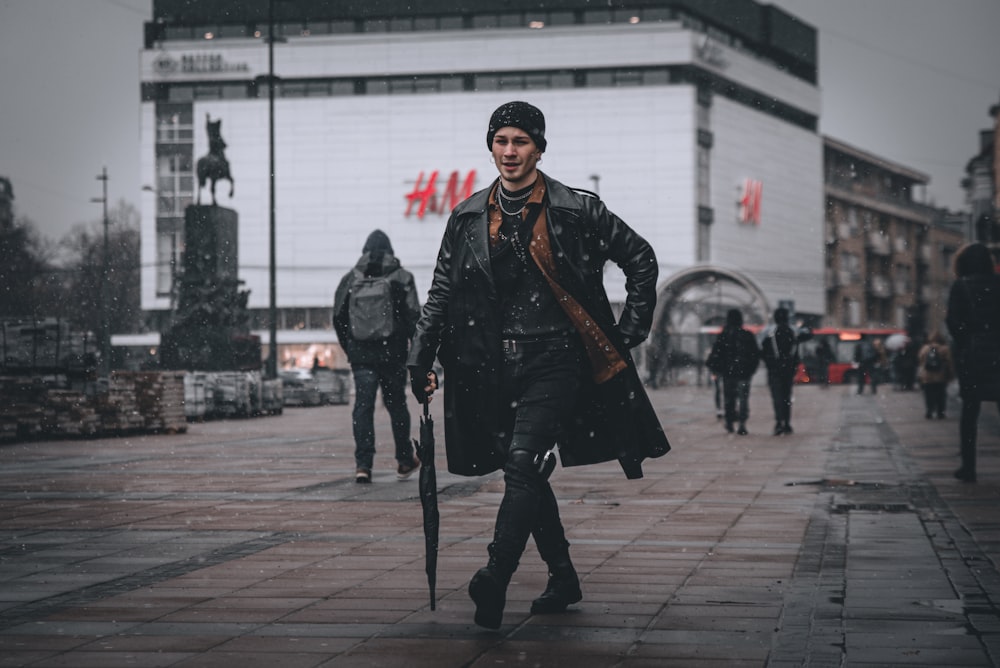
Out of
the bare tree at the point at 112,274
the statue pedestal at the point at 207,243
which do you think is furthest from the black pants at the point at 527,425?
the bare tree at the point at 112,274

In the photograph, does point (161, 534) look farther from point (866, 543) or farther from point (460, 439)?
point (866, 543)

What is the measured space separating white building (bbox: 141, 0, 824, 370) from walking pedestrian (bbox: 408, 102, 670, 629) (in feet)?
241

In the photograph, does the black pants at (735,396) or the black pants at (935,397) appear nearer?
the black pants at (735,396)

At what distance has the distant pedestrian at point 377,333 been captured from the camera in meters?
10.7

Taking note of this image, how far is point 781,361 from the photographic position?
19.3 meters

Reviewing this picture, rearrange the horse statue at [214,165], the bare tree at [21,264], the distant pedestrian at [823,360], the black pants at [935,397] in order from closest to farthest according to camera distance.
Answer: the black pants at [935,397] < the horse statue at [214,165] < the distant pedestrian at [823,360] < the bare tree at [21,264]

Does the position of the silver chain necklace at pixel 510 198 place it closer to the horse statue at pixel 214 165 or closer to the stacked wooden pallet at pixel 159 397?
the stacked wooden pallet at pixel 159 397

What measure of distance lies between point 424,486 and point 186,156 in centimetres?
7956

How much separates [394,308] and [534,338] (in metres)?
5.90

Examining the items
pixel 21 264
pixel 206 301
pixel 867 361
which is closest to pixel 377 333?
pixel 206 301

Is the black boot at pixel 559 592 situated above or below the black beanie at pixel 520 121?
below

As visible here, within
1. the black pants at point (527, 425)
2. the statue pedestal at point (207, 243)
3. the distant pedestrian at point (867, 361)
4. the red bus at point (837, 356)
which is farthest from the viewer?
the red bus at point (837, 356)

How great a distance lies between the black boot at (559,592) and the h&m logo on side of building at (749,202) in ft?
263

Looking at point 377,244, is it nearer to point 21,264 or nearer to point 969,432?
point 969,432
